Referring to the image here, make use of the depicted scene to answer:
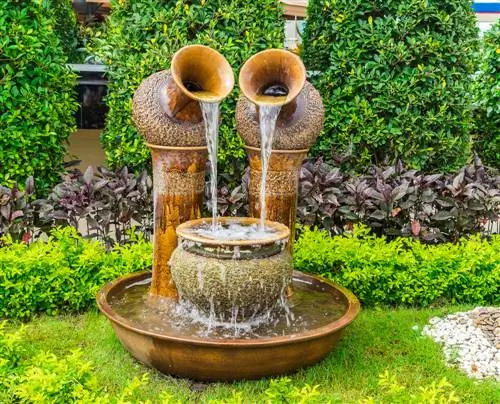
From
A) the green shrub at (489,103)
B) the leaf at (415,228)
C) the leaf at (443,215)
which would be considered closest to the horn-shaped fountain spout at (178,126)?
the leaf at (415,228)

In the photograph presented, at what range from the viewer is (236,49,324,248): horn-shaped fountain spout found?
3908mm

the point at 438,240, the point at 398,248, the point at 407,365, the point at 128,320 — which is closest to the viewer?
the point at 128,320

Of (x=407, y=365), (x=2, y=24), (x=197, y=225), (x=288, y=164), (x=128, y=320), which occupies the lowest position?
(x=407, y=365)

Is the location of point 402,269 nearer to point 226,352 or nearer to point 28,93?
point 226,352

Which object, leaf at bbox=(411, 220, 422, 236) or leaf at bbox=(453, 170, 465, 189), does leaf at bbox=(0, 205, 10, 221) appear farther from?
leaf at bbox=(453, 170, 465, 189)

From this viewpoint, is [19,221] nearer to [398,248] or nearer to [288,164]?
[288,164]

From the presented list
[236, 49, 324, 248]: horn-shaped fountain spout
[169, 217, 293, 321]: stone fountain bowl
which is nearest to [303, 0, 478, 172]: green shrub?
[236, 49, 324, 248]: horn-shaped fountain spout

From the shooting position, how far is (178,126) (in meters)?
3.85

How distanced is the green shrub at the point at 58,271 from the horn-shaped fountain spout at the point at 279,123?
115 cm

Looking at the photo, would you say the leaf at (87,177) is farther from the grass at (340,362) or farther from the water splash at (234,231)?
the water splash at (234,231)

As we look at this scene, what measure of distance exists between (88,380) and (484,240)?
10.7ft

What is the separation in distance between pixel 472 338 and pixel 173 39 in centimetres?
304

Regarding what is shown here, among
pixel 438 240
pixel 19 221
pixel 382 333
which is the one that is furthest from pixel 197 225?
pixel 438 240

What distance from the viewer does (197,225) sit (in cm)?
383
